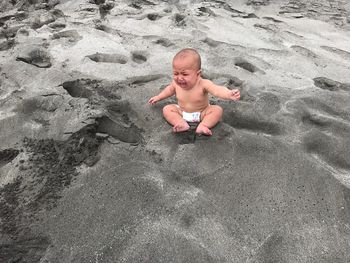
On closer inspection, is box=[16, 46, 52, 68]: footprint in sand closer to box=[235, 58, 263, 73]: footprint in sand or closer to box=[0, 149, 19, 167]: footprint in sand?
box=[0, 149, 19, 167]: footprint in sand

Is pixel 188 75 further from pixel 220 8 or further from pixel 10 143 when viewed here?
pixel 220 8

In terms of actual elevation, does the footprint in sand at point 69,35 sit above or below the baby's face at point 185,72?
below

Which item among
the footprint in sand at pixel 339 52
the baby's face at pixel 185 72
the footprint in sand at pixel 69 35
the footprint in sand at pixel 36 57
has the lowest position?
the footprint in sand at pixel 69 35

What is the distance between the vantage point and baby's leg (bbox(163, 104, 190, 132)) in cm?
244

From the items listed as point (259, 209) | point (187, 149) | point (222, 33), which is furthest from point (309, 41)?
point (259, 209)

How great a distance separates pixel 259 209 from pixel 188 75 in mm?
906

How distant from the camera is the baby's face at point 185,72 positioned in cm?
241

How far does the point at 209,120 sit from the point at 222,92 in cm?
19

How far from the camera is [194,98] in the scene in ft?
8.42

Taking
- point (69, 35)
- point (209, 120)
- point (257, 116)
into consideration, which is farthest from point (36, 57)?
point (257, 116)

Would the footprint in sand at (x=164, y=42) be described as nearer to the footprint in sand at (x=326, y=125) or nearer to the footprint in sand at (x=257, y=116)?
the footprint in sand at (x=257, y=116)

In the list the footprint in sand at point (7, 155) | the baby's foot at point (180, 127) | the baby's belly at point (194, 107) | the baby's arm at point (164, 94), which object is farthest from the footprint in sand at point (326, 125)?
the footprint in sand at point (7, 155)

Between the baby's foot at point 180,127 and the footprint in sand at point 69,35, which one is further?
the footprint in sand at point 69,35

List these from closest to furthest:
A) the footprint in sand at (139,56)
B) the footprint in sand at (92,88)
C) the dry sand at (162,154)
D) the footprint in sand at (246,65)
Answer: the dry sand at (162,154) → the footprint in sand at (92,88) → the footprint in sand at (246,65) → the footprint in sand at (139,56)
